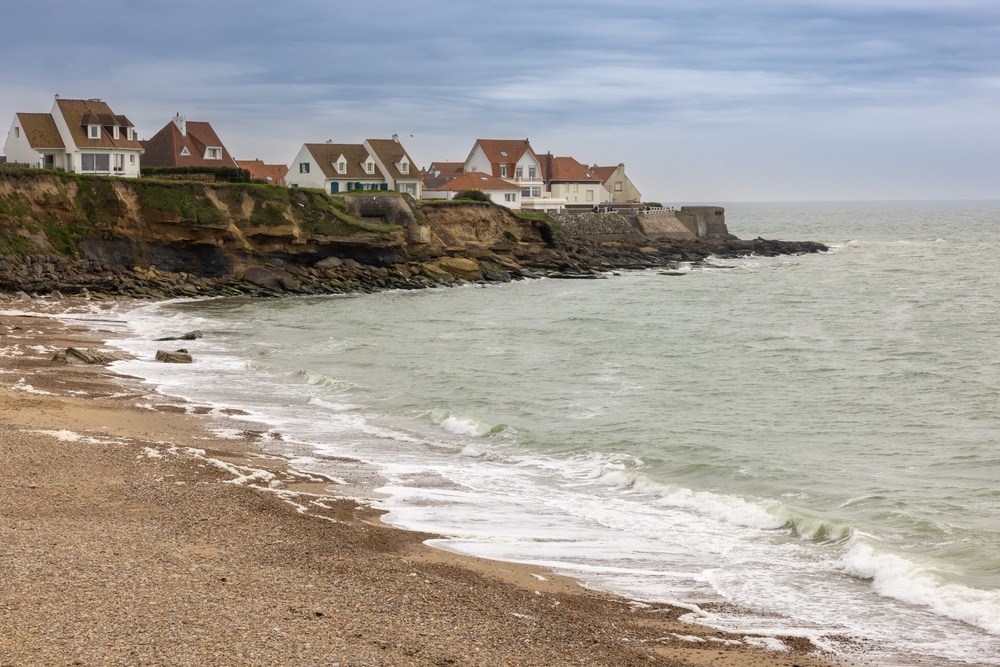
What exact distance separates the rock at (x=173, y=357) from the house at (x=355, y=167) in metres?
46.4

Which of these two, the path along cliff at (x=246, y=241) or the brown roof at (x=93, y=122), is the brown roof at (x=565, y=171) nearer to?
the path along cliff at (x=246, y=241)

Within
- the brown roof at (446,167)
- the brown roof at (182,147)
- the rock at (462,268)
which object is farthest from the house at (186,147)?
the brown roof at (446,167)

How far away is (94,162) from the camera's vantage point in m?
59.9

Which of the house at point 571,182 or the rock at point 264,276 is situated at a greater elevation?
the house at point 571,182

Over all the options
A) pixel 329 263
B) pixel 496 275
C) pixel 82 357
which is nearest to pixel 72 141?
pixel 329 263

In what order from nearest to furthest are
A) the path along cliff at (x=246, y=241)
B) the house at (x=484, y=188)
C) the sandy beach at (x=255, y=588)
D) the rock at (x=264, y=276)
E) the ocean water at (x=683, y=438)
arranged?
the sandy beach at (x=255, y=588) → the ocean water at (x=683, y=438) → the path along cliff at (x=246, y=241) → the rock at (x=264, y=276) → the house at (x=484, y=188)

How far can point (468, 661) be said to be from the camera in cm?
873

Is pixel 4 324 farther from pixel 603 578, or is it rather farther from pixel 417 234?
pixel 417 234

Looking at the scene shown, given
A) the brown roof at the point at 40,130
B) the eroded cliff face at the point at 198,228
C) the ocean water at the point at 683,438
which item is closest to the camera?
the ocean water at the point at 683,438

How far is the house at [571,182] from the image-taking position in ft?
316

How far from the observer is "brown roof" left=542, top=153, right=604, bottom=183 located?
96.8 m

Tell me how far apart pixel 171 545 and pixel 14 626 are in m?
2.78

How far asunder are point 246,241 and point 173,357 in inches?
1079

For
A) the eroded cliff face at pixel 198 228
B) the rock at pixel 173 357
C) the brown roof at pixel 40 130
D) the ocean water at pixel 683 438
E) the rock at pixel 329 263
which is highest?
the brown roof at pixel 40 130
